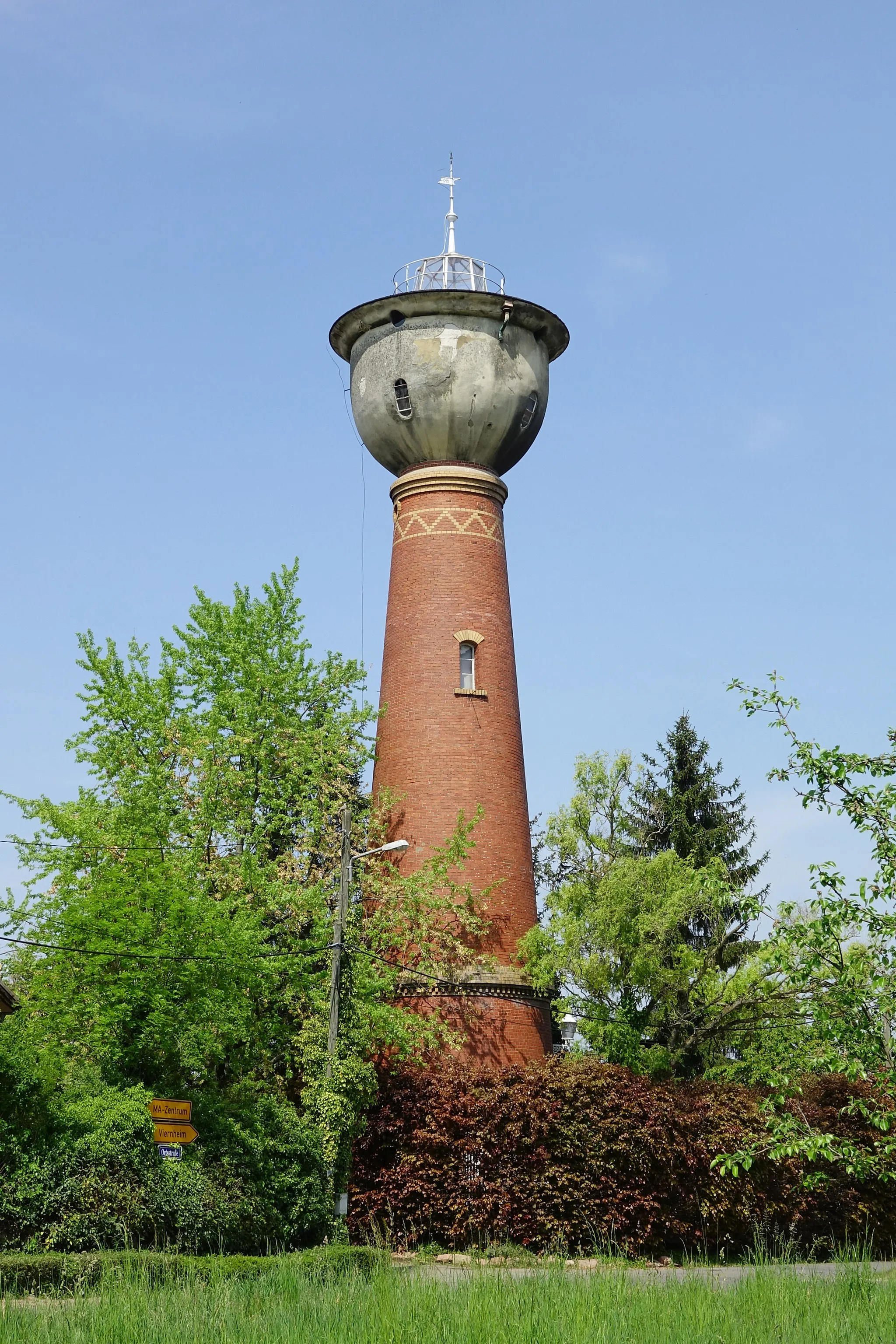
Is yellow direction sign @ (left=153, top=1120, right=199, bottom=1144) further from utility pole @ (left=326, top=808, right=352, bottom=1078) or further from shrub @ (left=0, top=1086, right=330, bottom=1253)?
utility pole @ (left=326, top=808, right=352, bottom=1078)

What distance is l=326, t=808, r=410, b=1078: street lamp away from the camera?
913 inches

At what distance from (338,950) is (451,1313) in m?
15.8

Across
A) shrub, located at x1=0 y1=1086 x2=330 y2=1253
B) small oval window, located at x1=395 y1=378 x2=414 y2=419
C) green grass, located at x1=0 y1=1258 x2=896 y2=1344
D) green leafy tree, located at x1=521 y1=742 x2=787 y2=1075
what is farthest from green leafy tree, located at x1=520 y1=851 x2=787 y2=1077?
green grass, located at x1=0 y1=1258 x2=896 y2=1344

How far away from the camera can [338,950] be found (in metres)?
23.4

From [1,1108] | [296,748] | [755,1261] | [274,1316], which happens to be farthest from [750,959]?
[274,1316]

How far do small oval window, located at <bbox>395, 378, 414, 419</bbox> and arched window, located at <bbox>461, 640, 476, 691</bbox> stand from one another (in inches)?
195

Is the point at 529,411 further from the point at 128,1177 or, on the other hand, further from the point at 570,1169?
the point at 128,1177

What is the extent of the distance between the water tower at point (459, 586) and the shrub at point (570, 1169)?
107 inches

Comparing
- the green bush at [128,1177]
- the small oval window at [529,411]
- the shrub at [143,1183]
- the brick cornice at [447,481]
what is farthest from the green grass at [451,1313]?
the small oval window at [529,411]

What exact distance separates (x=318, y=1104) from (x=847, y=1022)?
1389cm

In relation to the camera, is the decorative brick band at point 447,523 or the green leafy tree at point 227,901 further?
the decorative brick band at point 447,523

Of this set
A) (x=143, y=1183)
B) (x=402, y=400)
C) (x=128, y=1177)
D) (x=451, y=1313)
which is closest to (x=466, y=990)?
(x=143, y=1183)

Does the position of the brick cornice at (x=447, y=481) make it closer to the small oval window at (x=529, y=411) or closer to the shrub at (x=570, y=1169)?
the small oval window at (x=529, y=411)

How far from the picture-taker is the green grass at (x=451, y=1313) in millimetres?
7367
